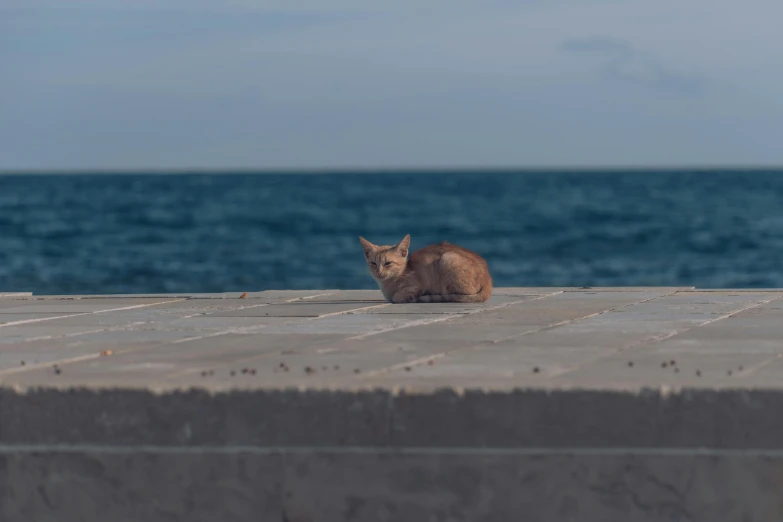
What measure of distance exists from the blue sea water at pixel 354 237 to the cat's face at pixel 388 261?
19.5 metres

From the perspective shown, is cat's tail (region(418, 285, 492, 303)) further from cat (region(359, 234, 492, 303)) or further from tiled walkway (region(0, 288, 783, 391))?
tiled walkway (region(0, 288, 783, 391))

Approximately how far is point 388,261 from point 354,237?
36.1 meters

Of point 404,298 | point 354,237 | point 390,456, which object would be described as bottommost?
point 354,237

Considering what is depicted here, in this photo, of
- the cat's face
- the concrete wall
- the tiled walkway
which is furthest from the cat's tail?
the concrete wall

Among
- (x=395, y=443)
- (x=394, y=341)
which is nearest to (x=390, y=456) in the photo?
(x=395, y=443)

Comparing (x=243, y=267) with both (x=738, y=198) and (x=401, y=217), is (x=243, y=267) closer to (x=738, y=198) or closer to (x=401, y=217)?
(x=401, y=217)

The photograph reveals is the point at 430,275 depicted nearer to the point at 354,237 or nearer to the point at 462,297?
the point at 462,297

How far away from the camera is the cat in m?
9.93

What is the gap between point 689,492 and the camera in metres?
4.88

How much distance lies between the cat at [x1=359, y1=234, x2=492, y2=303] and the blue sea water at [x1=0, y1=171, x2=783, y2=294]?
19533 mm

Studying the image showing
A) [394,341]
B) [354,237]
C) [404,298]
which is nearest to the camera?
[394,341]

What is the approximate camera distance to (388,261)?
10.0m

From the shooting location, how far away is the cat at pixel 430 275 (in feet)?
32.6

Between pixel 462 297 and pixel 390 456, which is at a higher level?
pixel 462 297
